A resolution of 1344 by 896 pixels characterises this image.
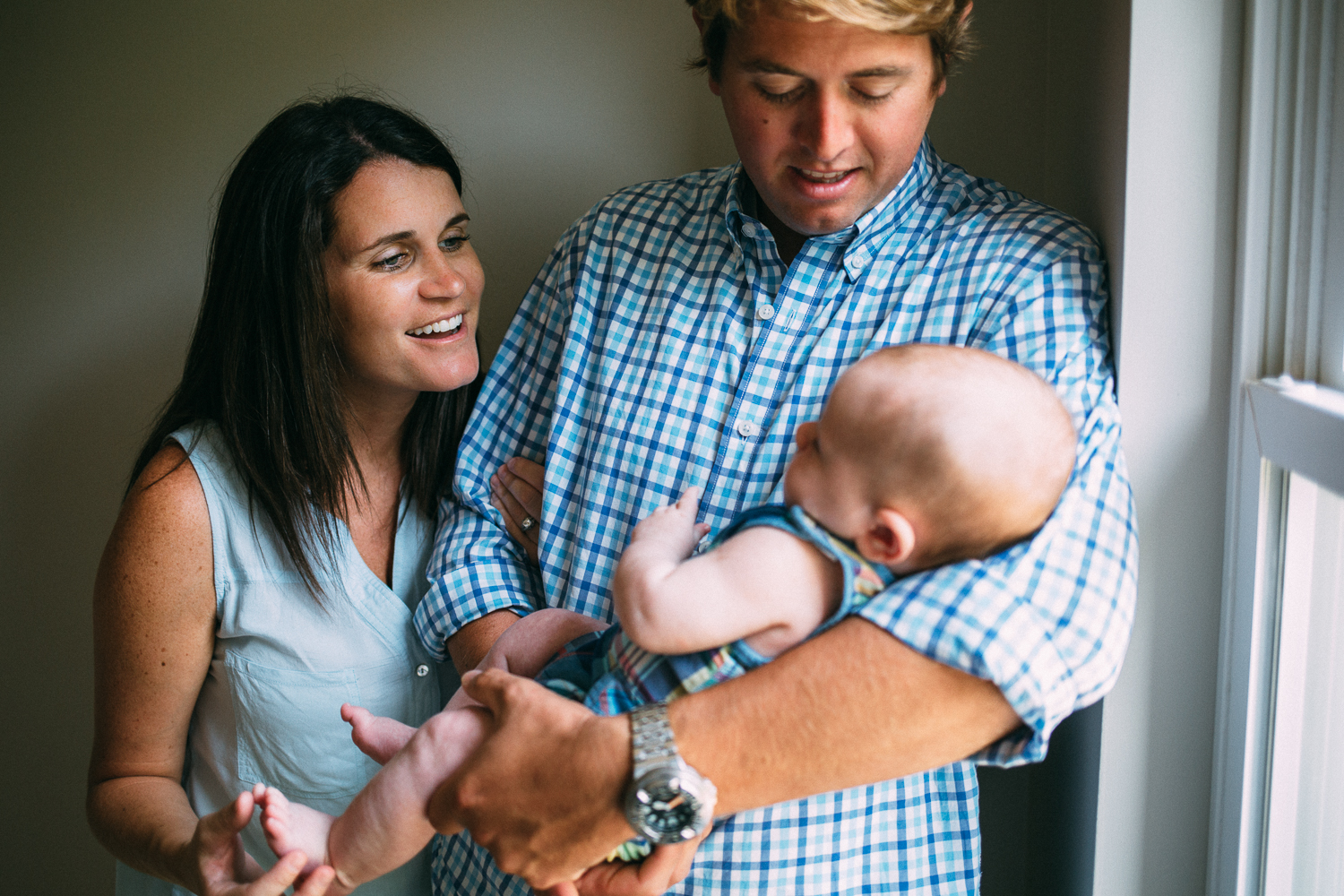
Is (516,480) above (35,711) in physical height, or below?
above

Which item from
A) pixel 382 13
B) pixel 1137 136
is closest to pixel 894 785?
pixel 1137 136

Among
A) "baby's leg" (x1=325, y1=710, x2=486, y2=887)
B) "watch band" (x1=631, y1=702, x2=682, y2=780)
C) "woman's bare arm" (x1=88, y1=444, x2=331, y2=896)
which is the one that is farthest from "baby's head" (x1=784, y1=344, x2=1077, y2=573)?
"woman's bare arm" (x1=88, y1=444, x2=331, y2=896)

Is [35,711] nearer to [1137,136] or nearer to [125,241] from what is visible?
[125,241]

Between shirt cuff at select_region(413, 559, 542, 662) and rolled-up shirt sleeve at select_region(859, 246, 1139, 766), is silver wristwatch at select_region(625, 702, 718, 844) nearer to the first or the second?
rolled-up shirt sleeve at select_region(859, 246, 1139, 766)

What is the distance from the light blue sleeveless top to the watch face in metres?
0.76

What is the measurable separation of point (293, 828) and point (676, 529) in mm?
632

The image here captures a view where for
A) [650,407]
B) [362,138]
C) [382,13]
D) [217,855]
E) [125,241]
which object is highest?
[382,13]

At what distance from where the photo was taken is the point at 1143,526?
4.09ft

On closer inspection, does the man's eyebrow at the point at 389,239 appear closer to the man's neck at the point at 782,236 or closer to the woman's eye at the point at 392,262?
the woman's eye at the point at 392,262

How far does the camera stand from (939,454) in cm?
98

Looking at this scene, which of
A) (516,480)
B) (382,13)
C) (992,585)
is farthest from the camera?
(382,13)

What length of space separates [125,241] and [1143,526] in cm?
216

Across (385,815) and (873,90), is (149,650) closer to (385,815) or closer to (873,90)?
(385,815)

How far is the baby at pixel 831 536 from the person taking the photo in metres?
0.99
